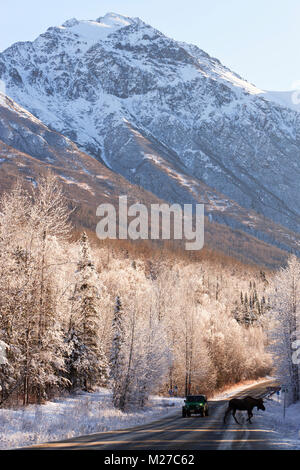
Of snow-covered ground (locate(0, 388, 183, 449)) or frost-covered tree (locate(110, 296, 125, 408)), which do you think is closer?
snow-covered ground (locate(0, 388, 183, 449))

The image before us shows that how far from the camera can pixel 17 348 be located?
2106cm

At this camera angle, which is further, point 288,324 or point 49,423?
point 288,324

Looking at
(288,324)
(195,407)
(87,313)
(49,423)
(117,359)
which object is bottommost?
(195,407)

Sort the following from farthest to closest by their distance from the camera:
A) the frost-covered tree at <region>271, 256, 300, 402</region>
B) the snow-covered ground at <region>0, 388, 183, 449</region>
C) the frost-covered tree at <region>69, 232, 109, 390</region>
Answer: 1. the frost-covered tree at <region>271, 256, 300, 402</region>
2. the frost-covered tree at <region>69, 232, 109, 390</region>
3. the snow-covered ground at <region>0, 388, 183, 449</region>

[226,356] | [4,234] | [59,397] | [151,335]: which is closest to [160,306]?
[226,356]

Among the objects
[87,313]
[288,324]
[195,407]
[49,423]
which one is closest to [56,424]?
[49,423]

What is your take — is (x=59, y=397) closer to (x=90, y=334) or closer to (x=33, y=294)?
(x=90, y=334)

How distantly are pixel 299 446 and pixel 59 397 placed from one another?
68.1 feet

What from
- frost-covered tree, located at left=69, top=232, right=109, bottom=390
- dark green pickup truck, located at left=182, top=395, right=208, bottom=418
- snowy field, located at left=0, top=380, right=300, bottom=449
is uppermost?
frost-covered tree, located at left=69, top=232, right=109, bottom=390

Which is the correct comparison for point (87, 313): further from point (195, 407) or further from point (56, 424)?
point (56, 424)

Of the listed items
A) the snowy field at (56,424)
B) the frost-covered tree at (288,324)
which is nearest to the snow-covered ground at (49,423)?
the snowy field at (56,424)

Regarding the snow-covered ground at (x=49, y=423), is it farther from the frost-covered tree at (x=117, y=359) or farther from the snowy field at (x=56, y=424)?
the frost-covered tree at (x=117, y=359)

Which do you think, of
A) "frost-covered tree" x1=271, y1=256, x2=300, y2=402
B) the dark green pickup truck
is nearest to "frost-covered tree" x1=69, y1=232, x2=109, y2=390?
the dark green pickup truck

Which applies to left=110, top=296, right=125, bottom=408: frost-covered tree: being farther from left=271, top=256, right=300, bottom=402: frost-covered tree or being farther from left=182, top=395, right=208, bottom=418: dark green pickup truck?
left=271, top=256, right=300, bottom=402: frost-covered tree
